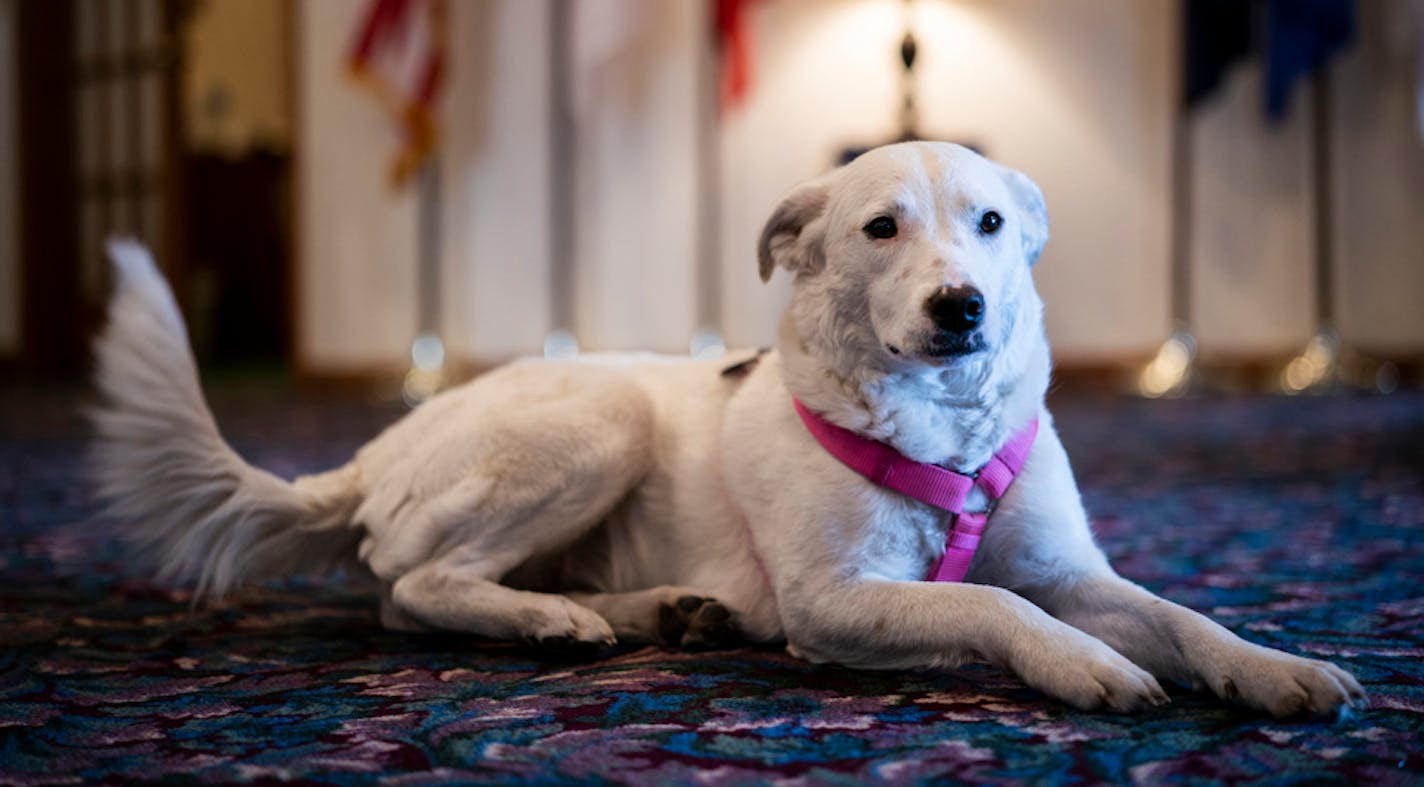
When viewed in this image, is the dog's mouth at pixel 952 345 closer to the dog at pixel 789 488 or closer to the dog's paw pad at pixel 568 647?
the dog at pixel 789 488

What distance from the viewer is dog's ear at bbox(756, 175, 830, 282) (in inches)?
69.1

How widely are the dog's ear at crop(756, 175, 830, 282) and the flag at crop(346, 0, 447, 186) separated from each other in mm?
4410

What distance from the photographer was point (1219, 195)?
5.76m

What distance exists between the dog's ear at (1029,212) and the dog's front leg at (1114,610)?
0.27 meters

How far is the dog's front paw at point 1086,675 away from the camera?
1329 mm

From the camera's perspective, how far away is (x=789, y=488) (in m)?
1.64

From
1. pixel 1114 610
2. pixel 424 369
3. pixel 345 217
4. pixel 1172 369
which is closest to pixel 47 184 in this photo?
pixel 345 217

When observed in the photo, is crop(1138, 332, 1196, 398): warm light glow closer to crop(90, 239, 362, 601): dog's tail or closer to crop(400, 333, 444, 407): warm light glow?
crop(400, 333, 444, 407): warm light glow

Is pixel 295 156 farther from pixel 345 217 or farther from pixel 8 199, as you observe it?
pixel 8 199

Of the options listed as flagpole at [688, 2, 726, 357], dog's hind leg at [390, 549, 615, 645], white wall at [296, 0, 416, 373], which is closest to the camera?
dog's hind leg at [390, 549, 615, 645]

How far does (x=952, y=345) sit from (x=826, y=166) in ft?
15.1

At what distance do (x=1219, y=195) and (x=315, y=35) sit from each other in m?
4.38

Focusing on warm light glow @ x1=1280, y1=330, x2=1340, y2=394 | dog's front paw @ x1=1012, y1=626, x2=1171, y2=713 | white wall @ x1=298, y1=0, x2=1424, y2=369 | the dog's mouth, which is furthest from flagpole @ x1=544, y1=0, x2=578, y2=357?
dog's front paw @ x1=1012, y1=626, x2=1171, y2=713

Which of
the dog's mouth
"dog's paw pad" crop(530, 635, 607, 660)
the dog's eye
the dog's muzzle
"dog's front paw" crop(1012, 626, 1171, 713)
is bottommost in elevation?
"dog's paw pad" crop(530, 635, 607, 660)
